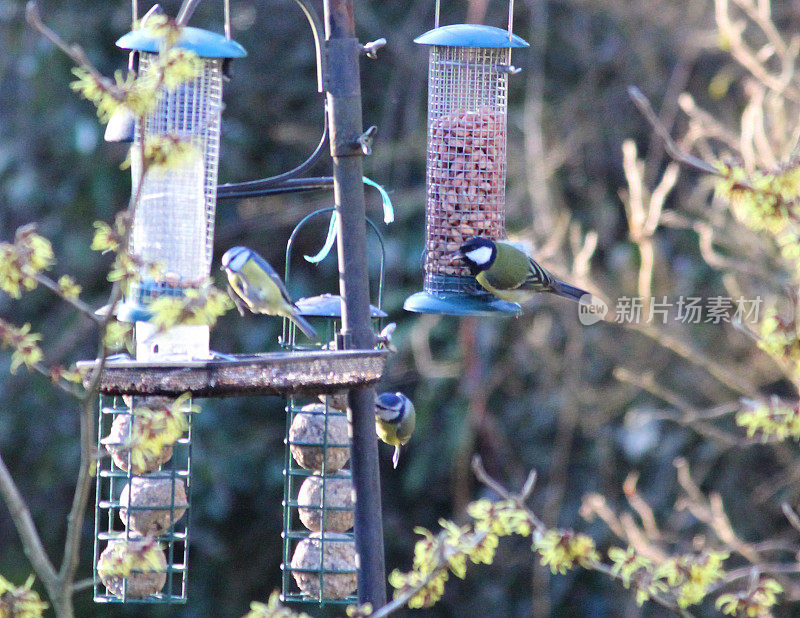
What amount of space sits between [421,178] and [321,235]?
66 cm

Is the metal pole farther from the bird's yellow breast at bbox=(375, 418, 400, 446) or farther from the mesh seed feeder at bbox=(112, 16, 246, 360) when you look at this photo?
the bird's yellow breast at bbox=(375, 418, 400, 446)

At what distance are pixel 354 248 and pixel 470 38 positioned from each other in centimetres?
80

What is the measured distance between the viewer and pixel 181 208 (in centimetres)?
300

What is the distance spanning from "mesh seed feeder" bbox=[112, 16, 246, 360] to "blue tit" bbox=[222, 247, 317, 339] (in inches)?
3.4

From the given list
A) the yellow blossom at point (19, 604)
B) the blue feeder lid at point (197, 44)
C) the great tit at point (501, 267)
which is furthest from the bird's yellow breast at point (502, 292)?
the yellow blossom at point (19, 604)

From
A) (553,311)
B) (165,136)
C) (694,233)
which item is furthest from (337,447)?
(694,233)

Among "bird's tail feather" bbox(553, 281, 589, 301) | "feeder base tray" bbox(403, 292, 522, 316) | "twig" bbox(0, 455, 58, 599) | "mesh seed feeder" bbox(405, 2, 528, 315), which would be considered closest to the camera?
"twig" bbox(0, 455, 58, 599)

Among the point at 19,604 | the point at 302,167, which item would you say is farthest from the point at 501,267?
the point at 19,604

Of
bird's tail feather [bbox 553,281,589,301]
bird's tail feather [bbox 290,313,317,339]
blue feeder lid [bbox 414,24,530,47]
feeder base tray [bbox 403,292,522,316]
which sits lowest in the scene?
bird's tail feather [bbox 290,313,317,339]

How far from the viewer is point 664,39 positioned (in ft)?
19.8

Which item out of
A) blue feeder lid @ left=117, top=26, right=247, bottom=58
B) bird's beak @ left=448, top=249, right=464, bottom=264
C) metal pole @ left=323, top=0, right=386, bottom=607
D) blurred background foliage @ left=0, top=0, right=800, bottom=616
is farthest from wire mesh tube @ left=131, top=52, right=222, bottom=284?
blurred background foliage @ left=0, top=0, right=800, bottom=616

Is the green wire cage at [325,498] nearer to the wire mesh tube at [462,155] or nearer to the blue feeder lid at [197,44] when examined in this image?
the wire mesh tube at [462,155]

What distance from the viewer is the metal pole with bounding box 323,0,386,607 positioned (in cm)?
281

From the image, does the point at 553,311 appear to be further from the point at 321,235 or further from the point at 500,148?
the point at 500,148
